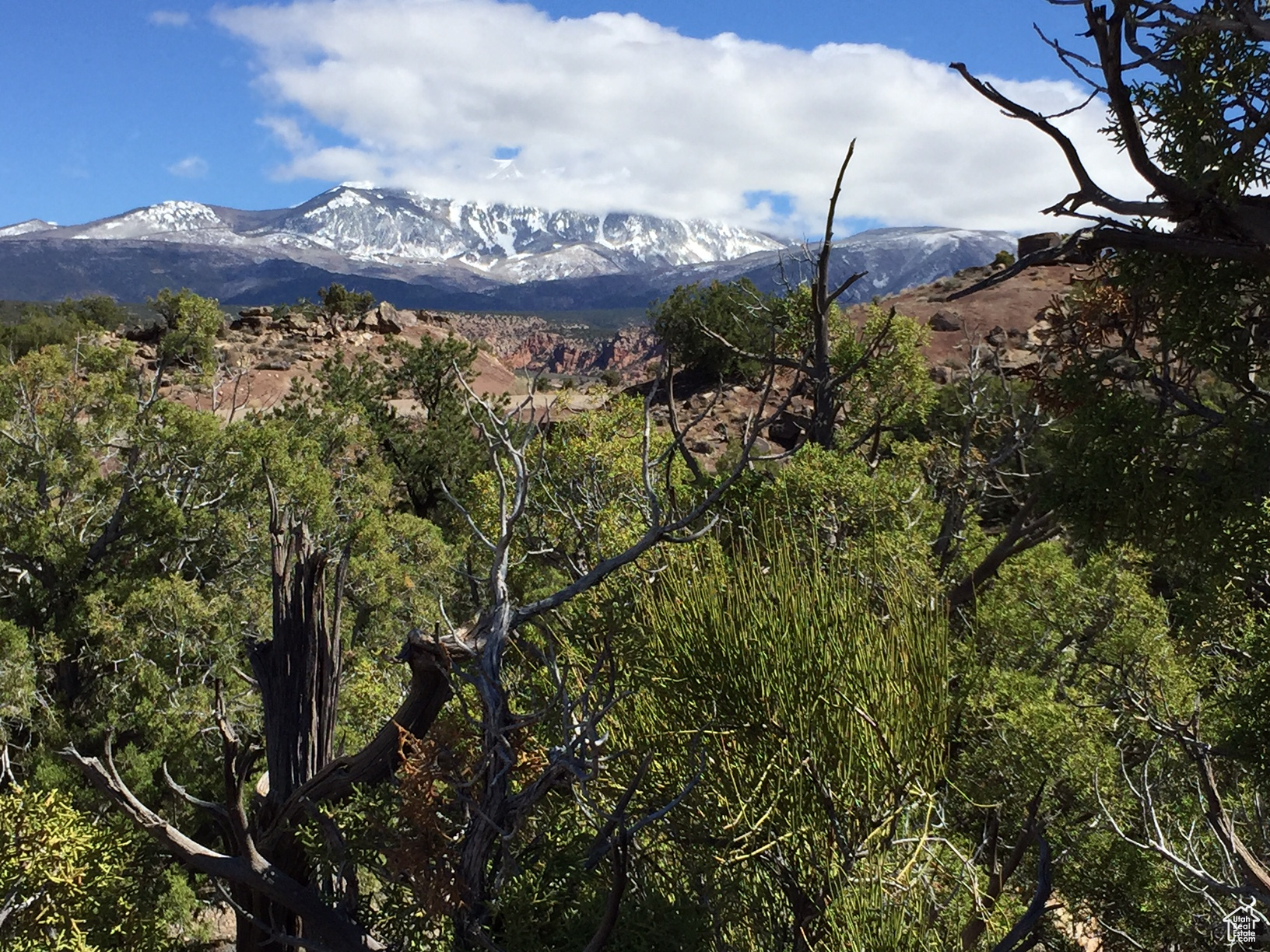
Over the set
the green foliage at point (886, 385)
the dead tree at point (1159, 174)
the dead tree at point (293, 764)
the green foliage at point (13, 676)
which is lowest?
the green foliage at point (13, 676)

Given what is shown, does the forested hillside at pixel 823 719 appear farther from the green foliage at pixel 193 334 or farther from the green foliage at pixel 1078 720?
the green foliage at pixel 193 334

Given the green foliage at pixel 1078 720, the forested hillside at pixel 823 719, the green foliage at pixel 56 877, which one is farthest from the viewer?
the green foliage at pixel 1078 720

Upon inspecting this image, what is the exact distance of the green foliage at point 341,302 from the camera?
48.2m

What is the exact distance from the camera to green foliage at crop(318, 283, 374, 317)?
4825cm

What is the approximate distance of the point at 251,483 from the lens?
13.5 m

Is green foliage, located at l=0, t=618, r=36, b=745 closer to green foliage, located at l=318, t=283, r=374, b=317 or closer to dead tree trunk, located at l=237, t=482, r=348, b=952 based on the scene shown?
dead tree trunk, located at l=237, t=482, r=348, b=952

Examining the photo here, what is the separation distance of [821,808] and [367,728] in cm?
627

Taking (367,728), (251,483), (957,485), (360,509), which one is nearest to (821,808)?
(367,728)

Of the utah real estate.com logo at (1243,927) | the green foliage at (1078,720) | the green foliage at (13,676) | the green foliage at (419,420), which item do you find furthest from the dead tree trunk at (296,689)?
the green foliage at (419,420)

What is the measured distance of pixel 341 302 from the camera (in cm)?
4884

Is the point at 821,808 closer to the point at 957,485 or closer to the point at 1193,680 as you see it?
the point at 1193,680

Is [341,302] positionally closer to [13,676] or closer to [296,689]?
[13,676]

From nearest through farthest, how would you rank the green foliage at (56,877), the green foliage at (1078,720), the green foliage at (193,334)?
the green foliage at (56,877) → the green foliage at (1078,720) → the green foliage at (193,334)

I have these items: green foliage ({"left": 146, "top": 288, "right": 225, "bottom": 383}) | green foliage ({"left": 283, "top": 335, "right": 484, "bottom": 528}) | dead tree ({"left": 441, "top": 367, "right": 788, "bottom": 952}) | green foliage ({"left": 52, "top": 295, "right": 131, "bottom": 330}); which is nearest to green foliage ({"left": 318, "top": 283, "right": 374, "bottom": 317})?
green foliage ({"left": 52, "top": 295, "right": 131, "bottom": 330})
